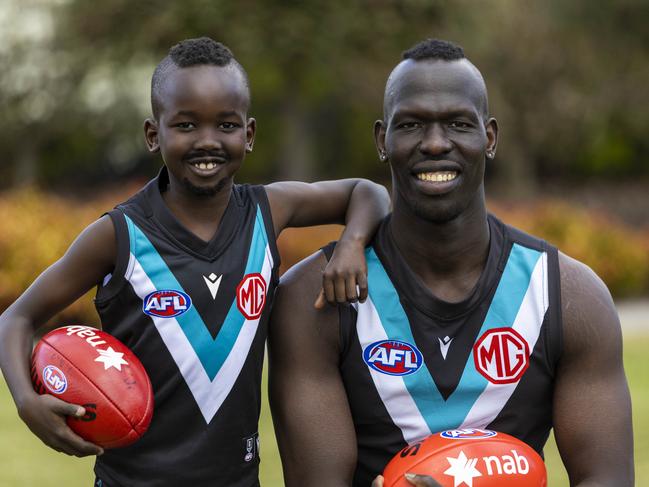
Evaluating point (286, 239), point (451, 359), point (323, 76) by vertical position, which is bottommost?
point (286, 239)

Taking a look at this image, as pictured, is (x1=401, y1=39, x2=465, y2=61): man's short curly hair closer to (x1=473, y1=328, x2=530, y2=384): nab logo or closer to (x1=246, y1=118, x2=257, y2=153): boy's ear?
(x1=246, y1=118, x2=257, y2=153): boy's ear

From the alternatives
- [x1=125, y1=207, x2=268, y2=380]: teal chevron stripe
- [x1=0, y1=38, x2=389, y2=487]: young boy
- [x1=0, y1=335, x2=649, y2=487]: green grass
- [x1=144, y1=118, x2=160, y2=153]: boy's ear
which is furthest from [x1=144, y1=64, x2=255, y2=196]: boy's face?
[x1=0, y1=335, x2=649, y2=487]: green grass

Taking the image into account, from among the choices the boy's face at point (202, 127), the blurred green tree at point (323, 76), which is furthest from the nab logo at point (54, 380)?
the blurred green tree at point (323, 76)

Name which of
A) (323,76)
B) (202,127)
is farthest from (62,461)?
(323,76)

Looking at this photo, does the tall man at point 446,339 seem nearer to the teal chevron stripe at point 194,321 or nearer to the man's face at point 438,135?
the man's face at point 438,135

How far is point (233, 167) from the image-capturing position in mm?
3557

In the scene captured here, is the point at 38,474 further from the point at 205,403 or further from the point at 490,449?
the point at 490,449

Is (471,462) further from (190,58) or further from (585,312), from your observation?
(190,58)

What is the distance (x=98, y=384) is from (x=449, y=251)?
127 cm

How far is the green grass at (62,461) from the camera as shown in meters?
6.13

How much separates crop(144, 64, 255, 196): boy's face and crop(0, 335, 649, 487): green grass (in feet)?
9.70

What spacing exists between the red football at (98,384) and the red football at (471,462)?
0.87 m

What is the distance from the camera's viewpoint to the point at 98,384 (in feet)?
10.6

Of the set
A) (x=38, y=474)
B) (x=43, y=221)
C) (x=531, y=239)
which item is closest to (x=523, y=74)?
(x=43, y=221)
